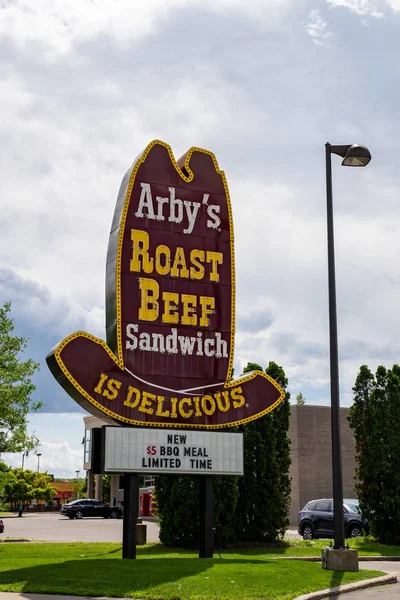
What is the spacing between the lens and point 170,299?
2002 cm

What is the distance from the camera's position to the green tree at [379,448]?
28.4 meters

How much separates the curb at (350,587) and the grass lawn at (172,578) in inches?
8.6

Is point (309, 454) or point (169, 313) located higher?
point (169, 313)

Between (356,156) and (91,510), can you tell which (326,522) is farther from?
(91,510)

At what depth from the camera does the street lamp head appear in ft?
59.1

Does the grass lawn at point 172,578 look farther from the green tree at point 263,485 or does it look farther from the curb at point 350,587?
the green tree at point 263,485

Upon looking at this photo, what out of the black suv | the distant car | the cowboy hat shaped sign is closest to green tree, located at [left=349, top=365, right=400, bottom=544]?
the black suv

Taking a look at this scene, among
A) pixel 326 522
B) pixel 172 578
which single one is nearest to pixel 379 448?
pixel 326 522

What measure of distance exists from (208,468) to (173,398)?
78.3 inches

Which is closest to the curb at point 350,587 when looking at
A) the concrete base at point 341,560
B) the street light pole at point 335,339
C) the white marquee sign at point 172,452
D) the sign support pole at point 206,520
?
the concrete base at point 341,560

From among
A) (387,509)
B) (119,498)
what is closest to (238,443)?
(387,509)

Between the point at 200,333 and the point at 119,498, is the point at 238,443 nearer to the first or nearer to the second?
the point at 200,333

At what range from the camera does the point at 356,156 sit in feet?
59.2

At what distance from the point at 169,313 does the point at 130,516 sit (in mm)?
5063
